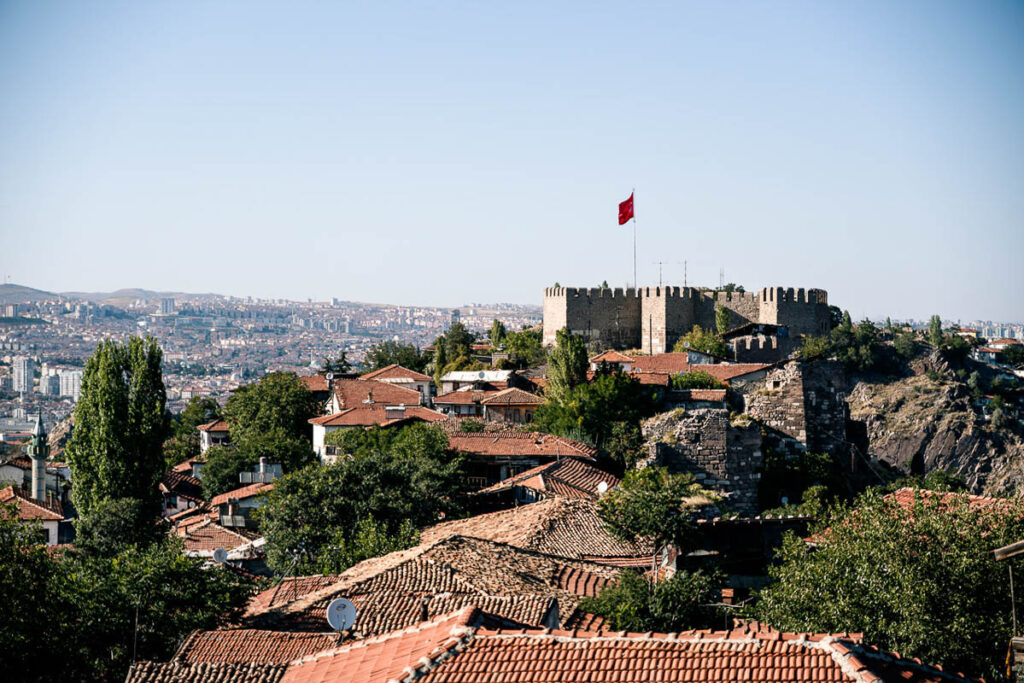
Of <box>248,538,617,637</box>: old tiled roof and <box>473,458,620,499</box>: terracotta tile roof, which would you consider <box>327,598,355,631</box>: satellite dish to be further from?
<box>473,458,620,499</box>: terracotta tile roof

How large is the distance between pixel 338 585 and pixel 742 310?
1605 inches

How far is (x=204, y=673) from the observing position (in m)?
12.0

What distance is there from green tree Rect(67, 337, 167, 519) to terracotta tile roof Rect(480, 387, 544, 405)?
9.74 metres

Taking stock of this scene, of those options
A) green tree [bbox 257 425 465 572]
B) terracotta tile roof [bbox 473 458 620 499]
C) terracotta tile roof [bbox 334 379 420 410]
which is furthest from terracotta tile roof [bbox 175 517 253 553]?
terracotta tile roof [bbox 334 379 420 410]

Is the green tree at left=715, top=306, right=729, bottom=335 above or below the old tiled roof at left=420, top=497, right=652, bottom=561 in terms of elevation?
above

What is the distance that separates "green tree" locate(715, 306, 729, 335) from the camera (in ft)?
178

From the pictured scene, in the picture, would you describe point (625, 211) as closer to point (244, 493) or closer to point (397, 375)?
point (397, 375)

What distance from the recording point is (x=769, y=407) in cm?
2827

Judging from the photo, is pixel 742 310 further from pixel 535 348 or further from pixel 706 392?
pixel 706 392

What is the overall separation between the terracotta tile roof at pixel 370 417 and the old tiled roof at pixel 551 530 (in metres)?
12.6

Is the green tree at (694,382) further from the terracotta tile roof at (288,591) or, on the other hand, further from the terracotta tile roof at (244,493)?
the terracotta tile roof at (288,591)

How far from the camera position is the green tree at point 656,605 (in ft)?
49.9

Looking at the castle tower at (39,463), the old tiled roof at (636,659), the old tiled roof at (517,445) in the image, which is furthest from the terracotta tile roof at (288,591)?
the castle tower at (39,463)

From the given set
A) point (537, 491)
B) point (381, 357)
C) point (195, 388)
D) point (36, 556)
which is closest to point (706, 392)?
point (537, 491)
